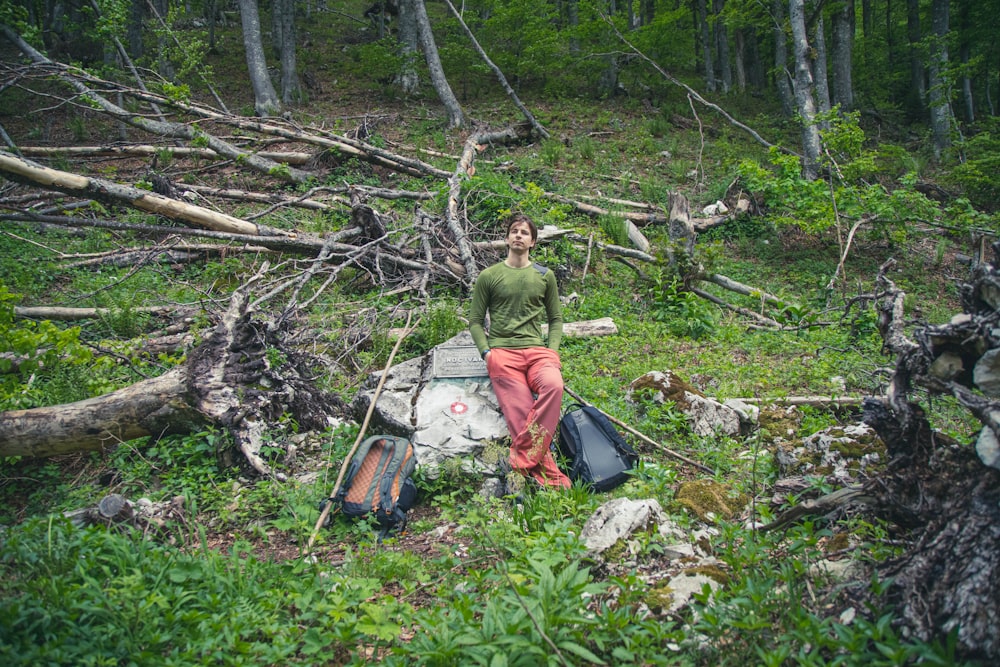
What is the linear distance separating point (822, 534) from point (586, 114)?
14.5 metres

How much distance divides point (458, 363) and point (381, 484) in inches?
55.0

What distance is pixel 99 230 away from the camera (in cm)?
877

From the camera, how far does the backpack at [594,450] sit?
3803 mm

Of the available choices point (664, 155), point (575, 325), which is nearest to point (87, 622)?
point (575, 325)

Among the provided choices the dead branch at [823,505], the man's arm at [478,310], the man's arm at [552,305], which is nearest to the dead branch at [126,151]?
the man's arm at [478,310]

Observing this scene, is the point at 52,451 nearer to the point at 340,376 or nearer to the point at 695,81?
the point at 340,376

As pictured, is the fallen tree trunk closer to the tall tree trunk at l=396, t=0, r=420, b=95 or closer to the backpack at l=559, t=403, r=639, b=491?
the backpack at l=559, t=403, r=639, b=491

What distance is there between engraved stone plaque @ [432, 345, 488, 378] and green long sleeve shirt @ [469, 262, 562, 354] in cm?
31

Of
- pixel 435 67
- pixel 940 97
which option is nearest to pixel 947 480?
pixel 435 67

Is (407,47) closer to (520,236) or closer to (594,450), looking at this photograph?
(520,236)

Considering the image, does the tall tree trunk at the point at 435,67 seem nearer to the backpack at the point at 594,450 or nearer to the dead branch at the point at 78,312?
the dead branch at the point at 78,312

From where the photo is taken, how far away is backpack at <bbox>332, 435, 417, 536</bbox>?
3640 millimetres

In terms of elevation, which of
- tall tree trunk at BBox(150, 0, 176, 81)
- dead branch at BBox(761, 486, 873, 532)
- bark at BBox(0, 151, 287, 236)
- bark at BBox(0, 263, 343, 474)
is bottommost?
dead branch at BBox(761, 486, 873, 532)

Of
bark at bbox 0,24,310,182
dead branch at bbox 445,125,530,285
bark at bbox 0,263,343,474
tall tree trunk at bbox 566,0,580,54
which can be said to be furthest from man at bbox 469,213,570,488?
tall tree trunk at bbox 566,0,580,54
